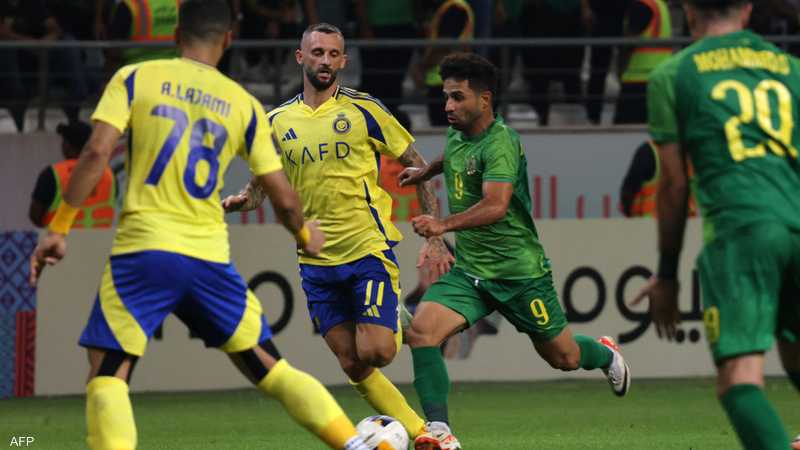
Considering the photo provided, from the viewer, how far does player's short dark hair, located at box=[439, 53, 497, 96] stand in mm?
9445

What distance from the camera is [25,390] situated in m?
13.6

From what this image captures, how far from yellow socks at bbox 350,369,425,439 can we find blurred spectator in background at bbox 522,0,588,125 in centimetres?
627

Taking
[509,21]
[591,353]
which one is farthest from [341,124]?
[509,21]

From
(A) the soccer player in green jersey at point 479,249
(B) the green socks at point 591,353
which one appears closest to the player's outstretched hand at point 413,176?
(A) the soccer player in green jersey at point 479,249

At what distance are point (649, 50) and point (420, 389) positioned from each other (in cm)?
686

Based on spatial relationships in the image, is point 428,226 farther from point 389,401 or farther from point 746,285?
point 746,285

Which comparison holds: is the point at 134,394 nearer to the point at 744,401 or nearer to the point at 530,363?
the point at 530,363

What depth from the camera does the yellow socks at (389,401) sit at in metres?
9.13

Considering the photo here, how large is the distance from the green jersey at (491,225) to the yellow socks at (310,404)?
8.60 ft

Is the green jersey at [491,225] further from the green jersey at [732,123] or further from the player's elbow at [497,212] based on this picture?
the green jersey at [732,123]

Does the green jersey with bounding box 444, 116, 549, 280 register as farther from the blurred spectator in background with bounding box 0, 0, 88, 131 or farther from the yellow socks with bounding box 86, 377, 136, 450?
the blurred spectator in background with bounding box 0, 0, 88, 131

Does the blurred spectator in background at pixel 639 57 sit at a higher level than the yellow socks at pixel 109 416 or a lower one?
lower

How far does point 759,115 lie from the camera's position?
6.22 meters

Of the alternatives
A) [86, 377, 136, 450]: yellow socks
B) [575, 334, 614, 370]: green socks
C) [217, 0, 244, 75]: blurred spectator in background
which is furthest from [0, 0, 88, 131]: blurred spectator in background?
[86, 377, 136, 450]: yellow socks
